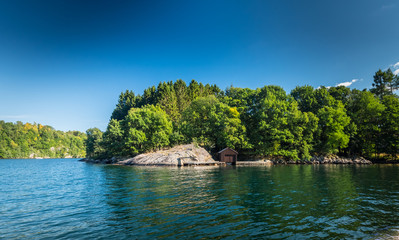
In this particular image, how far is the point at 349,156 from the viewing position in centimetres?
6850

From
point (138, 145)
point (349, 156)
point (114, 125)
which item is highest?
point (114, 125)

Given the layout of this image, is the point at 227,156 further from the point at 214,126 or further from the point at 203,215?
the point at 203,215

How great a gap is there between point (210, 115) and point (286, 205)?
5245cm

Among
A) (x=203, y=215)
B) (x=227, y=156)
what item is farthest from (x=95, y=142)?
(x=203, y=215)

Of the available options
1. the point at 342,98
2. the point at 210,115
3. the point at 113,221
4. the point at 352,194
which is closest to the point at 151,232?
the point at 113,221

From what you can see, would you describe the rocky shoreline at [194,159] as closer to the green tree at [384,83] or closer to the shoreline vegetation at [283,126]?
the shoreline vegetation at [283,126]

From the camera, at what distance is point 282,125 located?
215ft

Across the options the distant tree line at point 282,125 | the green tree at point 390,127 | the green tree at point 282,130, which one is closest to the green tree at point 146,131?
the distant tree line at point 282,125

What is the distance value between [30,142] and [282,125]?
193178mm

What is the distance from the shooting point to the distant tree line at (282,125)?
→ 6366 centimetres

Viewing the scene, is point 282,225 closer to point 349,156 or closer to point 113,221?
point 113,221

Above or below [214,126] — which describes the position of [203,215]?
below

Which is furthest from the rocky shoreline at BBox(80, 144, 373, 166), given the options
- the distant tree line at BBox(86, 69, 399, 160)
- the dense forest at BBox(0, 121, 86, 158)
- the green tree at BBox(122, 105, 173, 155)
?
the dense forest at BBox(0, 121, 86, 158)

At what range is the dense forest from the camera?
15250 centimetres
